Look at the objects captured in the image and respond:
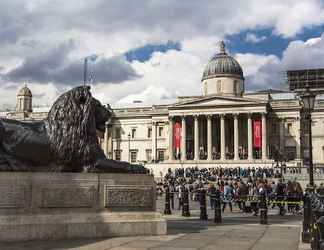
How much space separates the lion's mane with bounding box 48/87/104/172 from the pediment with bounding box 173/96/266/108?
69565 mm

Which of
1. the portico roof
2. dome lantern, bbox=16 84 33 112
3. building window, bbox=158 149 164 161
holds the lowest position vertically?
building window, bbox=158 149 164 161

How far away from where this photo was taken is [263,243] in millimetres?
12039

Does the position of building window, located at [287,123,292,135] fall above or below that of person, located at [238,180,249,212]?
above

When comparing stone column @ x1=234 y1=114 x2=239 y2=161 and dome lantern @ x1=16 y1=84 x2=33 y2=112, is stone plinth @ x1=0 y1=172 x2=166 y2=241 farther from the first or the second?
dome lantern @ x1=16 y1=84 x2=33 y2=112

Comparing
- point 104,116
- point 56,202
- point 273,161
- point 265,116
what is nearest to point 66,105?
point 104,116

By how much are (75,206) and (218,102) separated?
71.5 m

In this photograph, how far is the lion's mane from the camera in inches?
470

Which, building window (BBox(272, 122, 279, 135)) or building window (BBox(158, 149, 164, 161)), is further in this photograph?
building window (BBox(158, 149, 164, 161))

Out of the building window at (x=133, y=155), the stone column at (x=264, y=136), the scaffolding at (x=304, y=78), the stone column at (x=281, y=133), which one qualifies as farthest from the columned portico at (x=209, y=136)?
the scaffolding at (x=304, y=78)

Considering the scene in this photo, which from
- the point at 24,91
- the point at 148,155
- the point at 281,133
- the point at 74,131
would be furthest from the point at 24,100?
the point at 74,131

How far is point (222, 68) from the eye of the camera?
304 ft

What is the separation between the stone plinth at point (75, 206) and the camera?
1109 cm

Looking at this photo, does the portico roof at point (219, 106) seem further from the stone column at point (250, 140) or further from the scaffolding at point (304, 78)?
the scaffolding at point (304, 78)

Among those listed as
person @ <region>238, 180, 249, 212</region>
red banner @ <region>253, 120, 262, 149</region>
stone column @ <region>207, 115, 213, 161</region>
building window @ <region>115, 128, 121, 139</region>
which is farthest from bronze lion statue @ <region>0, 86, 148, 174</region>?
building window @ <region>115, 128, 121, 139</region>
